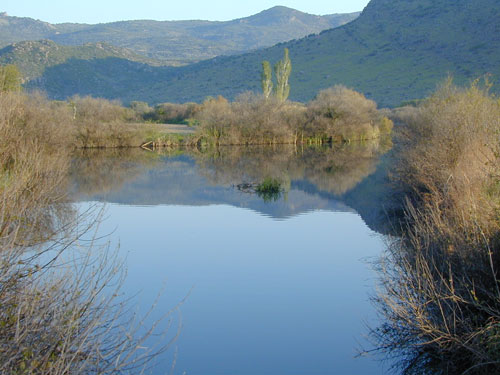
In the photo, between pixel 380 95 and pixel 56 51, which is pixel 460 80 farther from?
pixel 56 51

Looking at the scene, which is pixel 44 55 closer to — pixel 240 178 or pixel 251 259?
pixel 240 178

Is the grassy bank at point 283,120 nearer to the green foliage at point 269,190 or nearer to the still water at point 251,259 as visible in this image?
the still water at point 251,259

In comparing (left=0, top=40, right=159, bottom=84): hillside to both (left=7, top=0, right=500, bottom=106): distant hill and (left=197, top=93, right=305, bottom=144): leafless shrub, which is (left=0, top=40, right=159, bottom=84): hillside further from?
(left=197, top=93, right=305, bottom=144): leafless shrub

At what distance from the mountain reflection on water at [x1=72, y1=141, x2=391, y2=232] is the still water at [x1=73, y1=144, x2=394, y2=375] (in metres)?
0.09

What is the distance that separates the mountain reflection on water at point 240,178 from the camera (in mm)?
20984

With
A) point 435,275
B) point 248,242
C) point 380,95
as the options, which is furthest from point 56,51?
point 435,275

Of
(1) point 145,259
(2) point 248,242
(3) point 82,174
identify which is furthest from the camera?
(3) point 82,174

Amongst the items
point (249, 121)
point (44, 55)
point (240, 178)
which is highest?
point (44, 55)

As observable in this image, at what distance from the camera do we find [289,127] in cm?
4809

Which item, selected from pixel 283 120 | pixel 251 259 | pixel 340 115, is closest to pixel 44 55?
pixel 283 120

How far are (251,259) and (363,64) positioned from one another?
261ft

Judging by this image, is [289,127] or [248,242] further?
[289,127]

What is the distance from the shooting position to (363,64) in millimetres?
88000

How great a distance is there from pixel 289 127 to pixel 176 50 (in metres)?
128
